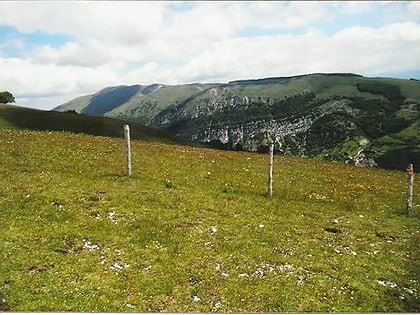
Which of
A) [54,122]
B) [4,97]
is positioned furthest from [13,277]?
[4,97]

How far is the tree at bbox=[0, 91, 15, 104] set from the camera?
479 feet

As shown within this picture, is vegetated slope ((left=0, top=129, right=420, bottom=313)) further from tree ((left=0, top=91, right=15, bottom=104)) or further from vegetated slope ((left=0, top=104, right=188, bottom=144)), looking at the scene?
tree ((left=0, top=91, right=15, bottom=104))

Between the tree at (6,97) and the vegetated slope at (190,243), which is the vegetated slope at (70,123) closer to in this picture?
the tree at (6,97)

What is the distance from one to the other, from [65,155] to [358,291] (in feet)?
90.0

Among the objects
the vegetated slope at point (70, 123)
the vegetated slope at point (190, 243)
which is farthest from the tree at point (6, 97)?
the vegetated slope at point (190, 243)

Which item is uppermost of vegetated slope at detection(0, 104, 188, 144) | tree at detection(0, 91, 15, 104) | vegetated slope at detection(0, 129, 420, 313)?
tree at detection(0, 91, 15, 104)

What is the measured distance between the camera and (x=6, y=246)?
19.4 m

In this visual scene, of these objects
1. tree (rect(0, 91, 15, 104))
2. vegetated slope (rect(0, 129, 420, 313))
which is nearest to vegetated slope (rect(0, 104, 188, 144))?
tree (rect(0, 91, 15, 104))

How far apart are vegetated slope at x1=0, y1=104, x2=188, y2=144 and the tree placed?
53224mm

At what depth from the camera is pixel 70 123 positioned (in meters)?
94.5

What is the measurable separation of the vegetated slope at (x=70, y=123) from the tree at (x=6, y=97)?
53.2 metres

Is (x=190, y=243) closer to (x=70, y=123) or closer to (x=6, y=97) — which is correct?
(x=70, y=123)

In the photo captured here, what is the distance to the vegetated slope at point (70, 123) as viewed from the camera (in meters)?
88.4

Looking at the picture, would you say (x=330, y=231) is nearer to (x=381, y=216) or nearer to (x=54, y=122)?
(x=381, y=216)
